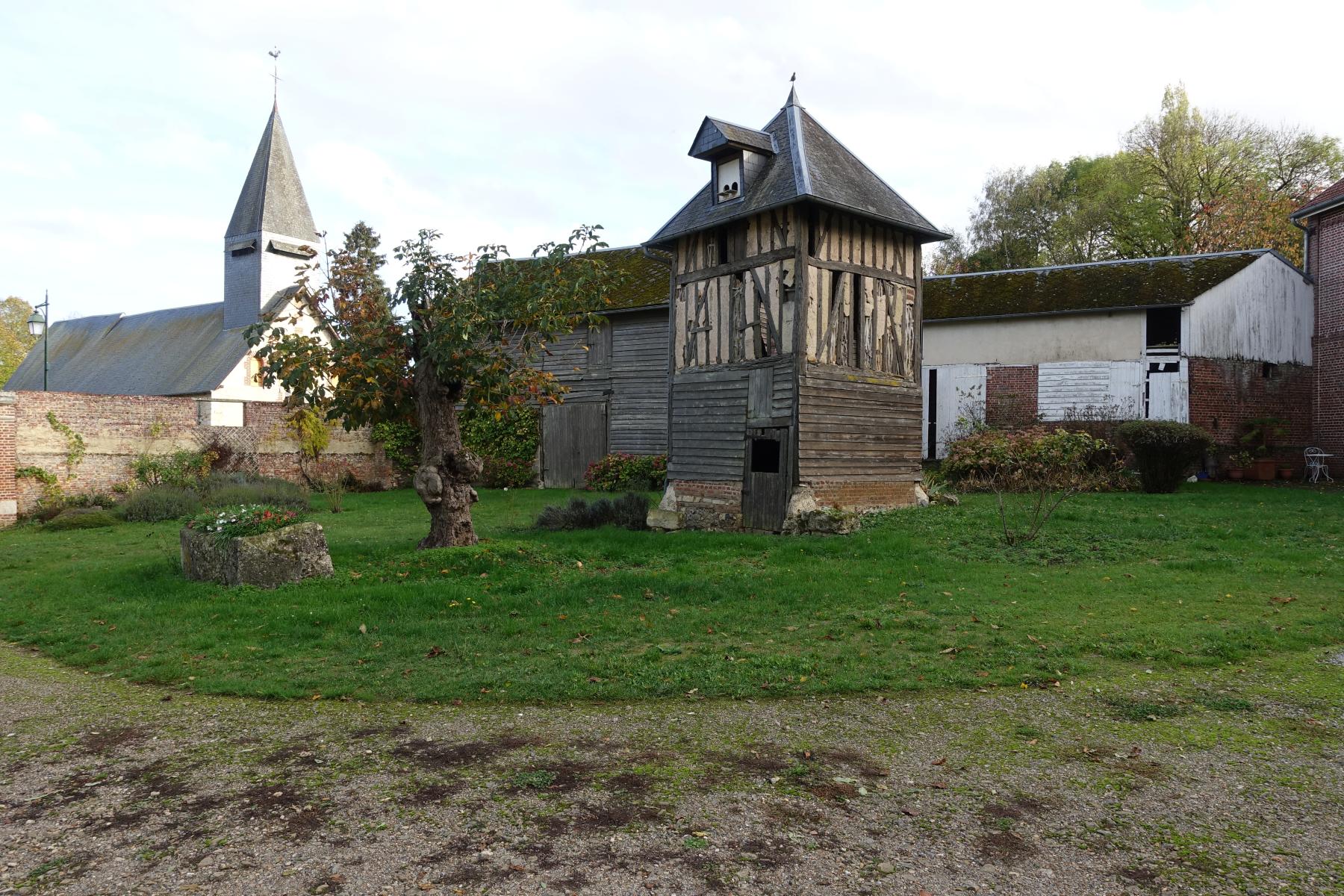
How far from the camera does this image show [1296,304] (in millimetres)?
21734

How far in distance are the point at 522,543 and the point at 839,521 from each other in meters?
4.70

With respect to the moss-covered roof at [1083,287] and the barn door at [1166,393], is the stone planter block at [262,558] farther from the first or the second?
the barn door at [1166,393]

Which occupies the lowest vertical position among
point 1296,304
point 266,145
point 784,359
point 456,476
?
point 456,476

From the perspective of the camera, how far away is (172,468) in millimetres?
18828

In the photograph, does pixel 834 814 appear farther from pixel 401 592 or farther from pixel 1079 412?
pixel 1079 412

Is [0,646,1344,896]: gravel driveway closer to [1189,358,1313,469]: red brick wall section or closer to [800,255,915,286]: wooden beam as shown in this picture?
[800,255,915,286]: wooden beam

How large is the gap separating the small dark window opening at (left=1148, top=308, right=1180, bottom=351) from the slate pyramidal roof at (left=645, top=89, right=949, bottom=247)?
26.6 feet

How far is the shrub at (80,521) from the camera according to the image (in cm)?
1530

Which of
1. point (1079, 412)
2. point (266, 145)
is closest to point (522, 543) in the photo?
point (1079, 412)

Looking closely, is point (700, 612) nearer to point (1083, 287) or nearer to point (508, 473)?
point (508, 473)

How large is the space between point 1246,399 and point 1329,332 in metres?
3.01

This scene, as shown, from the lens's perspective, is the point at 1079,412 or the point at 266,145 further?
the point at 266,145

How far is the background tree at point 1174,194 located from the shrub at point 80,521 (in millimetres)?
30763

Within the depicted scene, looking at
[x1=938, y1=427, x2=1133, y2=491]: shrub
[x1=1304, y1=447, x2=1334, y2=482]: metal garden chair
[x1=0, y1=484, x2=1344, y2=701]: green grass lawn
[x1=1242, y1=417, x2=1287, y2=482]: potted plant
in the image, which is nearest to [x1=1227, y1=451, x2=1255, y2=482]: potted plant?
[x1=1242, y1=417, x2=1287, y2=482]: potted plant
